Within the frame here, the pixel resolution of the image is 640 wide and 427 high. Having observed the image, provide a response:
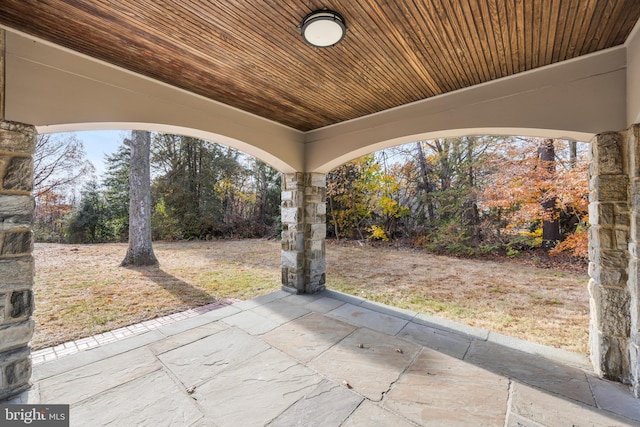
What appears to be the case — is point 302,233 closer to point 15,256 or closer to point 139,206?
point 15,256

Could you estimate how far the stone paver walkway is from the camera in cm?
160

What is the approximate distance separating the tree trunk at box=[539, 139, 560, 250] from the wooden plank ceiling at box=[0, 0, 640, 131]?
430cm

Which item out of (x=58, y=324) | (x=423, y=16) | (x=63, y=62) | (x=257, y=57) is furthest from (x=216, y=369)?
(x=423, y=16)

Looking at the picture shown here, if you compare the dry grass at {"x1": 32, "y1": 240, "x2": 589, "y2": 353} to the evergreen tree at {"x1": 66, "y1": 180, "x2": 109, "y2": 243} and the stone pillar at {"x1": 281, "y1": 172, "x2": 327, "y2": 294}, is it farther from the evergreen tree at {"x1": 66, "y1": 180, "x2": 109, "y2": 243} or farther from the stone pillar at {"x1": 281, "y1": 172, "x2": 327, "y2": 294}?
the evergreen tree at {"x1": 66, "y1": 180, "x2": 109, "y2": 243}

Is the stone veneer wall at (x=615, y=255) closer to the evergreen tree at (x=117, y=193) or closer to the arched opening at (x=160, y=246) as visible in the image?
the arched opening at (x=160, y=246)

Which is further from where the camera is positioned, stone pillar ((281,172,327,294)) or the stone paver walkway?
stone pillar ((281,172,327,294))

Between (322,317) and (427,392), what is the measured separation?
141 cm

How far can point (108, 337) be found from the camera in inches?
101

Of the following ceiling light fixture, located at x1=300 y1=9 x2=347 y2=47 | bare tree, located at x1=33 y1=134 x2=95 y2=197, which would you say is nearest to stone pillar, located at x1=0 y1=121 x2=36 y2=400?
ceiling light fixture, located at x1=300 y1=9 x2=347 y2=47

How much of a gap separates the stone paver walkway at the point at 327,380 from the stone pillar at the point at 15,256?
210mm

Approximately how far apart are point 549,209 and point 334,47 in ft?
20.6

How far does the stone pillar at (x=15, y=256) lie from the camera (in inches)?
67.1

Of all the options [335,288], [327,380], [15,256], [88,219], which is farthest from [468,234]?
[88,219]

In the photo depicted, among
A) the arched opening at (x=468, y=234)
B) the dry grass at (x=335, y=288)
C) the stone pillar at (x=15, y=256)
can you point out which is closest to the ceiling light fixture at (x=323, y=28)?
the arched opening at (x=468, y=234)
